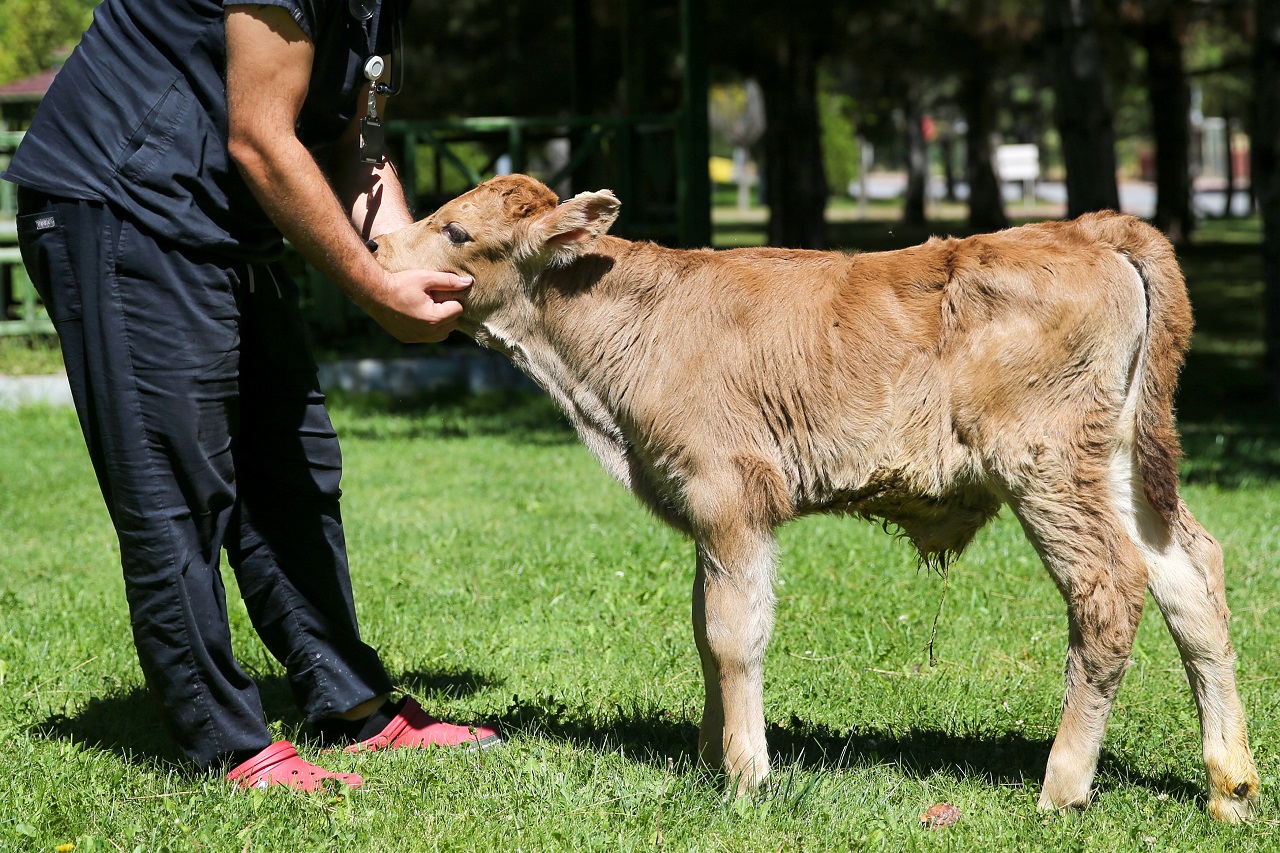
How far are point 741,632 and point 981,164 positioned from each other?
2897cm

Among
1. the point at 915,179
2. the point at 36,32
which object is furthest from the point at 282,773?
the point at 915,179

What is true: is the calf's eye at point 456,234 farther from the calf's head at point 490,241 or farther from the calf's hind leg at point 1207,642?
the calf's hind leg at point 1207,642

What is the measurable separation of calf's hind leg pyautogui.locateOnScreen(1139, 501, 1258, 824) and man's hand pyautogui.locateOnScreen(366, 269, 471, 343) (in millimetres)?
2163

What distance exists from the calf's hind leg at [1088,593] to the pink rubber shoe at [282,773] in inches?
83.2

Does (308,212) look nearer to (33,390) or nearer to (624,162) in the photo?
(624,162)

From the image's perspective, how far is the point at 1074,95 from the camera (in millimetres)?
12164

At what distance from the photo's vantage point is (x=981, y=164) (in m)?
30.9

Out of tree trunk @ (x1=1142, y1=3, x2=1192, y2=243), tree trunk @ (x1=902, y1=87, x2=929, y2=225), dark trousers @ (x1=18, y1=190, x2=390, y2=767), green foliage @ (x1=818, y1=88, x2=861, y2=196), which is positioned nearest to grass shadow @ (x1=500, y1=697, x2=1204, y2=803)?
dark trousers @ (x1=18, y1=190, x2=390, y2=767)

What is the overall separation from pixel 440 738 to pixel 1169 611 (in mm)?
2327

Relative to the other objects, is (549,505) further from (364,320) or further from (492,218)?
(364,320)

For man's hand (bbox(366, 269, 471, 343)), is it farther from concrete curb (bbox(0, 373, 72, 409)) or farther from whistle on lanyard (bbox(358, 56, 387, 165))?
concrete curb (bbox(0, 373, 72, 409))

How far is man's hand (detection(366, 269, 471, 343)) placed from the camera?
3.82 m

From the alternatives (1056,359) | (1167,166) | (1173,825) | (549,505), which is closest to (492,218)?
(1056,359)

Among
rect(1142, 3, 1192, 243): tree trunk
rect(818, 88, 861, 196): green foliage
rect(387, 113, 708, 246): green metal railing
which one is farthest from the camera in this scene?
rect(818, 88, 861, 196): green foliage
